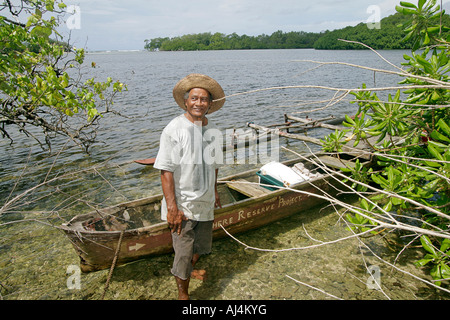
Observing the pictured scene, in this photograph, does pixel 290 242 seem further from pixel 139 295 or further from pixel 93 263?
pixel 93 263

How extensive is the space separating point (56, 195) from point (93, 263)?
441cm

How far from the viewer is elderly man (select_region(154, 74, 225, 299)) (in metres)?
3.40

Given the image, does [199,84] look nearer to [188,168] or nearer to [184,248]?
[188,168]

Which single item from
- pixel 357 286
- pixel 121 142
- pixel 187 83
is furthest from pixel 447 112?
pixel 121 142

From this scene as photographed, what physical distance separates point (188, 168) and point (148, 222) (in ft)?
7.22

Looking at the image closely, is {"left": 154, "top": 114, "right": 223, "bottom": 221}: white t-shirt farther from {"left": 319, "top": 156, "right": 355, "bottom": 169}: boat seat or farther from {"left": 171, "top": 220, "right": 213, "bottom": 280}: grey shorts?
{"left": 319, "top": 156, "right": 355, "bottom": 169}: boat seat

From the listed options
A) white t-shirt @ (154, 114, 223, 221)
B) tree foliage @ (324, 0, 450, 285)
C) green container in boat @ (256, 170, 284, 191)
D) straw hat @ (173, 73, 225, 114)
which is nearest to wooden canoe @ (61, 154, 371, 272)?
green container in boat @ (256, 170, 284, 191)

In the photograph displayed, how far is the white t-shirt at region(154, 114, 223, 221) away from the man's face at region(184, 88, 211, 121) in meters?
0.11

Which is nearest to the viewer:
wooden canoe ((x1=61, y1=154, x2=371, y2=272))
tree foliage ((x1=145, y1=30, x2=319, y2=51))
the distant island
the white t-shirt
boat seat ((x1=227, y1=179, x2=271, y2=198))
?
the white t-shirt

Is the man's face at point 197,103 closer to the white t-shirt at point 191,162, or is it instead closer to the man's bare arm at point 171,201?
the white t-shirt at point 191,162

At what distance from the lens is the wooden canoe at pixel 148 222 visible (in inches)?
165

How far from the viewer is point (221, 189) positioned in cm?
641

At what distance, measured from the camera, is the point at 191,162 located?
3475 mm

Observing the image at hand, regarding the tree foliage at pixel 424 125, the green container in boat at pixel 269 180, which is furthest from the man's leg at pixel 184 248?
the green container in boat at pixel 269 180
